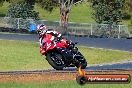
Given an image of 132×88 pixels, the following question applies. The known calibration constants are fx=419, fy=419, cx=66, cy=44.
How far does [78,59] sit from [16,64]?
31.0 meters

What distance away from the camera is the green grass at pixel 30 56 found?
36344 millimetres

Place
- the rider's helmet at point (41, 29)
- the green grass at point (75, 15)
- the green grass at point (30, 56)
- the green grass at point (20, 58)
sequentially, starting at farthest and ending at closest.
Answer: the green grass at point (75, 15), the green grass at point (30, 56), the green grass at point (20, 58), the rider's helmet at point (41, 29)

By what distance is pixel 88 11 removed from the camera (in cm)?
11531

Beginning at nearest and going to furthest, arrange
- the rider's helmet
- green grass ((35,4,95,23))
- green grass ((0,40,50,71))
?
1. the rider's helmet
2. green grass ((0,40,50,71))
3. green grass ((35,4,95,23))

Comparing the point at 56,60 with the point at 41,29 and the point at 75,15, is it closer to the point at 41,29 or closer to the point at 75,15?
the point at 41,29

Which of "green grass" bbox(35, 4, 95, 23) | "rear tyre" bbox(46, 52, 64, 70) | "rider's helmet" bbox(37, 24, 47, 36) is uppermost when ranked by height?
"rider's helmet" bbox(37, 24, 47, 36)

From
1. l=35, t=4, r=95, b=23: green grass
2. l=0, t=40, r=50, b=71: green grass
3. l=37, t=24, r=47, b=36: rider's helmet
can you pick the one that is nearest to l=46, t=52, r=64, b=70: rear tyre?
l=37, t=24, r=47, b=36: rider's helmet

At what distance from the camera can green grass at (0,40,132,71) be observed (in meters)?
36.3

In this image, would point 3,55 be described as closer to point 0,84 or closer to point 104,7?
point 0,84

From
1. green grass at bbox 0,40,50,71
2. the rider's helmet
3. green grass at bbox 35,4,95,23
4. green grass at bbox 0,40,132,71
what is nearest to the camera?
the rider's helmet


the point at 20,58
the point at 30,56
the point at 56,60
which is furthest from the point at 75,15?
the point at 56,60

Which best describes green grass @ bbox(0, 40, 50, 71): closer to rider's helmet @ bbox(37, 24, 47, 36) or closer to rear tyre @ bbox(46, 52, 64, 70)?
rear tyre @ bbox(46, 52, 64, 70)

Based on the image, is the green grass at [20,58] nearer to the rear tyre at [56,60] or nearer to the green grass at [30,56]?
the green grass at [30,56]

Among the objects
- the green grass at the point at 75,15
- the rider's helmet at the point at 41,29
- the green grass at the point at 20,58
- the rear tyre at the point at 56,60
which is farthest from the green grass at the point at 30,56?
the green grass at the point at 75,15
